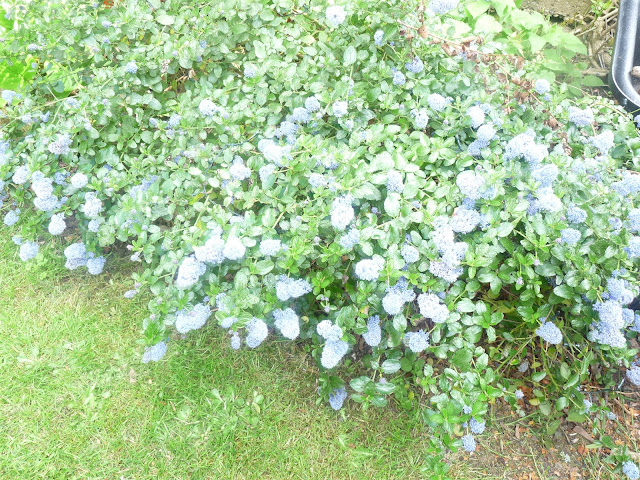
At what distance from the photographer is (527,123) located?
1.79 meters

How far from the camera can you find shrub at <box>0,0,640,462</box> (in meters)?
1.42

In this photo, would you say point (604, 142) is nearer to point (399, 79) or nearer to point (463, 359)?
point (399, 79)

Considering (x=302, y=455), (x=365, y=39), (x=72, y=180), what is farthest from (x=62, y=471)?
(x=365, y=39)

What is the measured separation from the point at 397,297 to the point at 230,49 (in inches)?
47.7

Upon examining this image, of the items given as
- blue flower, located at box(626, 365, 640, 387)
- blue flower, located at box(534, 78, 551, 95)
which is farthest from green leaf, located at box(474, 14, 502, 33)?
blue flower, located at box(626, 365, 640, 387)

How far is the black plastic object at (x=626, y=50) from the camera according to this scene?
2.29m

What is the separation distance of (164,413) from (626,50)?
8.66 ft

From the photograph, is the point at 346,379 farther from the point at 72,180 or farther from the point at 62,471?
the point at 72,180

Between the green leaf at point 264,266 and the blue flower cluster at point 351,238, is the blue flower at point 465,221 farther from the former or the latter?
the green leaf at point 264,266

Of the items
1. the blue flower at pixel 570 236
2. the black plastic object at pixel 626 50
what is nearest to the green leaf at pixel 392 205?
the blue flower at pixel 570 236

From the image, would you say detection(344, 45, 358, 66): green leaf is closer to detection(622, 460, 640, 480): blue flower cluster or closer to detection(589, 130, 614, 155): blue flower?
detection(589, 130, 614, 155): blue flower

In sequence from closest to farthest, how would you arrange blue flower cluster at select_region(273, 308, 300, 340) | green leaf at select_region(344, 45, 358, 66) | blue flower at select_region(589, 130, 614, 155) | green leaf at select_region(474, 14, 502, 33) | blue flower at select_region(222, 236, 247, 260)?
blue flower at select_region(222, 236, 247, 260), blue flower cluster at select_region(273, 308, 300, 340), blue flower at select_region(589, 130, 614, 155), green leaf at select_region(344, 45, 358, 66), green leaf at select_region(474, 14, 502, 33)

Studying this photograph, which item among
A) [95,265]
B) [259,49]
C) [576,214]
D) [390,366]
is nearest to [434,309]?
[390,366]

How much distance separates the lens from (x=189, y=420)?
1812 mm
